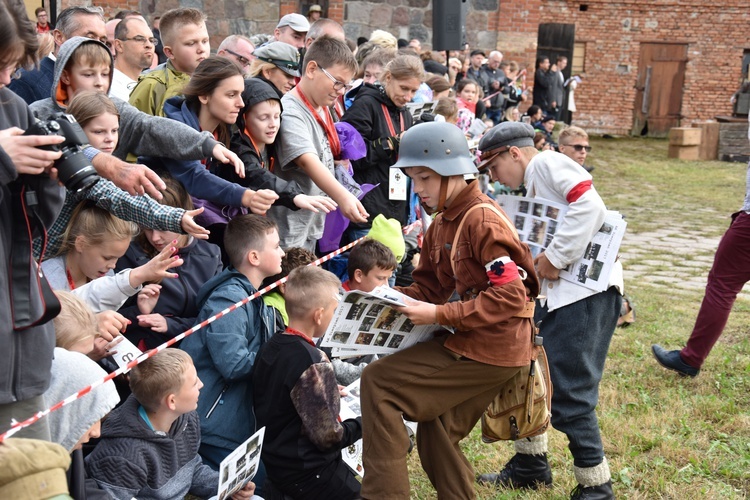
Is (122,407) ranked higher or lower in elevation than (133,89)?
lower

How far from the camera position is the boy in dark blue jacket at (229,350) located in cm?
376

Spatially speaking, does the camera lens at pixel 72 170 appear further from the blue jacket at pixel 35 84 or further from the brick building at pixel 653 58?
the brick building at pixel 653 58

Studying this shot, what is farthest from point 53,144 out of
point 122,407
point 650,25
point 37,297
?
point 650,25

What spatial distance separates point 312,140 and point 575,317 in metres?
1.80

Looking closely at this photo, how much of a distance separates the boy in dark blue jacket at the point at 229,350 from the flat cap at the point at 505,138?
3.83 feet

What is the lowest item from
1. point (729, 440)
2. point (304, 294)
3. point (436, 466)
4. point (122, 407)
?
point (729, 440)

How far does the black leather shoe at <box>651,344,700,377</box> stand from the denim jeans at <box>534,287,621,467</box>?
6.81ft

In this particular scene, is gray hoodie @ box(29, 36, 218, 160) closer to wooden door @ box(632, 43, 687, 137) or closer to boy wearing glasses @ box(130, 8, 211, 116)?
boy wearing glasses @ box(130, 8, 211, 116)

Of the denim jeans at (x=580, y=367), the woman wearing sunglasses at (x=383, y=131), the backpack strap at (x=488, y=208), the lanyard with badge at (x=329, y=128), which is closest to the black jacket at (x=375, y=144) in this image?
the woman wearing sunglasses at (x=383, y=131)

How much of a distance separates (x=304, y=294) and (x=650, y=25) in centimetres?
2407

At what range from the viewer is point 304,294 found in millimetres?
3637

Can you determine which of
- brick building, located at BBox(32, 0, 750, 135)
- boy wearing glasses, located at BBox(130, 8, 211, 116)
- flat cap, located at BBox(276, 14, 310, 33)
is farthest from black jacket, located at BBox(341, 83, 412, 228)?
brick building, located at BBox(32, 0, 750, 135)

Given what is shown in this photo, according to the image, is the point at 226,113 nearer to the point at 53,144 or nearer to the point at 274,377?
the point at 274,377

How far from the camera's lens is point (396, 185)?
224 inches
